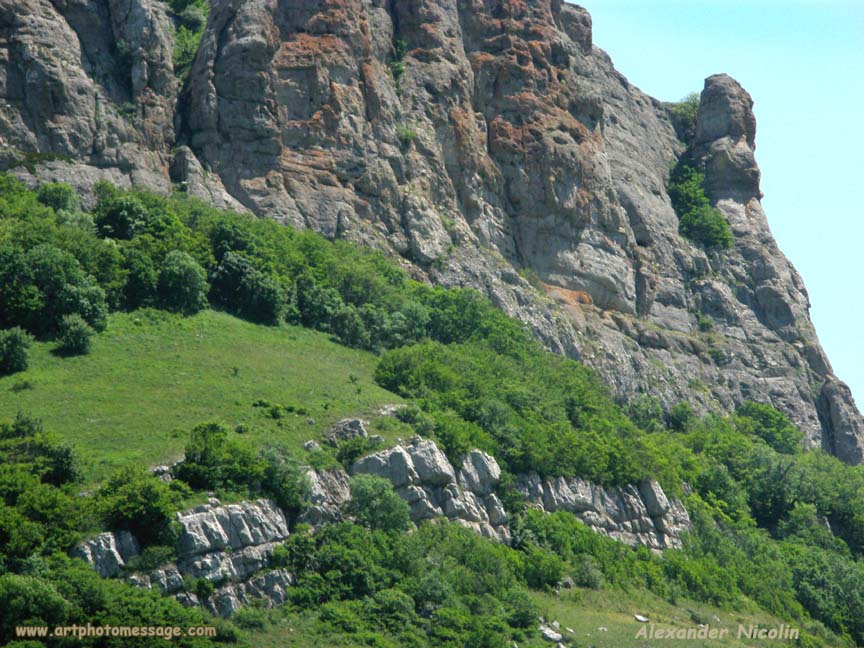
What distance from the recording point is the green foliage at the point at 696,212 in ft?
439

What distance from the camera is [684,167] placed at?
142m

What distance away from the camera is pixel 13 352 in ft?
239

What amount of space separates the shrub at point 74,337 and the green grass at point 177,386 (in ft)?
2.20

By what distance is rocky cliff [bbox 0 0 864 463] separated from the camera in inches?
3816

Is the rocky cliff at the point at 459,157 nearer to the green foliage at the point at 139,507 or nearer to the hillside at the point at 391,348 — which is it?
the hillside at the point at 391,348

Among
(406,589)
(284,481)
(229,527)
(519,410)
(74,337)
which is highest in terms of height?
(519,410)

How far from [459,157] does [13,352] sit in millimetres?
48803

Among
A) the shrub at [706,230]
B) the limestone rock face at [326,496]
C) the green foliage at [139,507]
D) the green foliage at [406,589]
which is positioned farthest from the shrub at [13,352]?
the shrub at [706,230]

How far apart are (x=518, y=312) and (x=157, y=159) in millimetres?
28497

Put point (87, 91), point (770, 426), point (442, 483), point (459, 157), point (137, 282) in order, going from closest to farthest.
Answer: point (442, 483) < point (137, 282) < point (87, 91) < point (459, 157) < point (770, 426)

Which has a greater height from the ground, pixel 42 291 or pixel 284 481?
pixel 42 291

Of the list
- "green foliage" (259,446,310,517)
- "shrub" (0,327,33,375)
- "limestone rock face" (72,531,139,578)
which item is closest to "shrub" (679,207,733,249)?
"green foliage" (259,446,310,517)

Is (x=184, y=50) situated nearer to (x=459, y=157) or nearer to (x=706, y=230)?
(x=459, y=157)

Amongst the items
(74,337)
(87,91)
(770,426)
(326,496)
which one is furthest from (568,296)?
(326,496)
